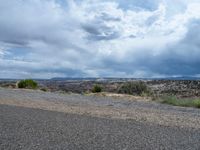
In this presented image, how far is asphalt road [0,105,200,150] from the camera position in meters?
11.6

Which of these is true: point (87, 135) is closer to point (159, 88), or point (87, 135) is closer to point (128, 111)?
point (128, 111)

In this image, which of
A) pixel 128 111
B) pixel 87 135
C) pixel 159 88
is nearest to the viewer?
pixel 87 135

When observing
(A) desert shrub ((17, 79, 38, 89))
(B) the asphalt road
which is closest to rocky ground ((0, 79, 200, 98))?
(A) desert shrub ((17, 79, 38, 89))

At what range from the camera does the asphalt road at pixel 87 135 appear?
37.9 feet

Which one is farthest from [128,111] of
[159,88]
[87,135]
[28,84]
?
[159,88]

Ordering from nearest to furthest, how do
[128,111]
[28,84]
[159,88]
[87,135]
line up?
[87,135] < [128,111] < [28,84] < [159,88]

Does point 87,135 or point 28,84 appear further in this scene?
point 28,84

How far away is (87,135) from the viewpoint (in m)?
13.2

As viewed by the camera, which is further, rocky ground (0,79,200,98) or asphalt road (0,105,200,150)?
rocky ground (0,79,200,98)

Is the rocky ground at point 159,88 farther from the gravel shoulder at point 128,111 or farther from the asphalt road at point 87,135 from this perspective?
Result: the asphalt road at point 87,135

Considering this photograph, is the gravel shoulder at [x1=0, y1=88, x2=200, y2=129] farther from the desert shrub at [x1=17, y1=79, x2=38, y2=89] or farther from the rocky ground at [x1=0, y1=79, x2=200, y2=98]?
the desert shrub at [x1=17, y1=79, x2=38, y2=89]

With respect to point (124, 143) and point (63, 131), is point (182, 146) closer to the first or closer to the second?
point (124, 143)

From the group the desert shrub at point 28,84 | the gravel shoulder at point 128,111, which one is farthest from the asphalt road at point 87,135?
the desert shrub at point 28,84

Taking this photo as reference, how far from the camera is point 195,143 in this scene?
1244 centimetres
